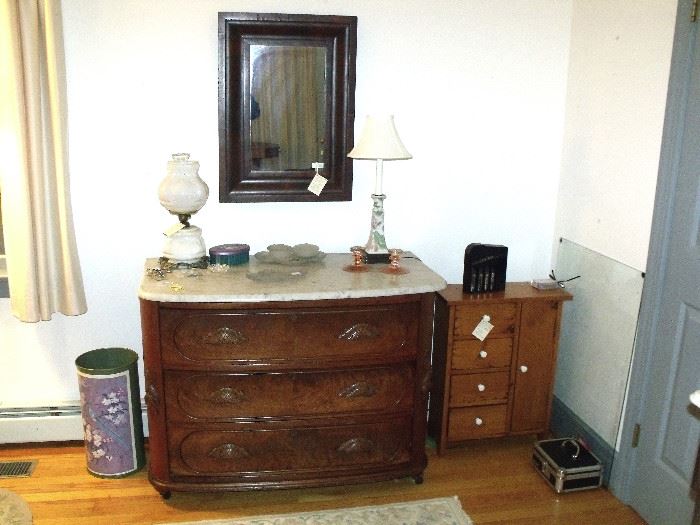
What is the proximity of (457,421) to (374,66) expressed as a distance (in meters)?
1.66

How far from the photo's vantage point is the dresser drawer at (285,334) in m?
2.36

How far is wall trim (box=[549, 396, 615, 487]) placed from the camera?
2.76 meters

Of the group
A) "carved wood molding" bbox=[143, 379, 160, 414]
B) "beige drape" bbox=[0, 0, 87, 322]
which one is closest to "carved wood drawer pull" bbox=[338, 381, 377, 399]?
"carved wood molding" bbox=[143, 379, 160, 414]

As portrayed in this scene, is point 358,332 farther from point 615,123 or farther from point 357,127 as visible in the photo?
point 615,123

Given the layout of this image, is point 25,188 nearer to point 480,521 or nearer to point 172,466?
point 172,466

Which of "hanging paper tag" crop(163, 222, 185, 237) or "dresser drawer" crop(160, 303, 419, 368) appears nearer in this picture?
"dresser drawer" crop(160, 303, 419, 368)

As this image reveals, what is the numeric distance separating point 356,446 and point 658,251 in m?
1.41

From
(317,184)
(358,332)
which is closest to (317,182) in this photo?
(317,184)

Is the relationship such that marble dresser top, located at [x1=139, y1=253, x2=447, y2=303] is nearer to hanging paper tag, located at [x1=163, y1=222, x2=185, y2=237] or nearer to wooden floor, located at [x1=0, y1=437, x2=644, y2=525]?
hanging paper tag, located at [x1=163, y1=222, x2=185, y2=237]

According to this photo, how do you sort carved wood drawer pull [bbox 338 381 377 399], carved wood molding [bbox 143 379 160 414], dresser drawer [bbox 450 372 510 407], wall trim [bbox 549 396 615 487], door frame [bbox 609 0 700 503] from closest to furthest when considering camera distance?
door frame [bbox 609 0 700 503]
carved wood molding [bbox 143 379 160 414]
carved wood drawer pull [bbox 338 381 377 399]
wall trim [bbox 549 396 615 487]
dresser drawer [bbox 450 372 510 407]

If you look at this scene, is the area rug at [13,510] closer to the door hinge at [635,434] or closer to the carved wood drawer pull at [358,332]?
the carved wood drawer pull at [358,332]

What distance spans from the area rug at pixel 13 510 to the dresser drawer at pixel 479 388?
1.81 meters

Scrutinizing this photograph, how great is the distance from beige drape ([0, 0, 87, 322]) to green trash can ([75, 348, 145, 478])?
312mm

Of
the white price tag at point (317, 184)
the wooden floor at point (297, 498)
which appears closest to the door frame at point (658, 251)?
the wooden floor at point (297, 498)
